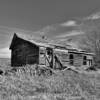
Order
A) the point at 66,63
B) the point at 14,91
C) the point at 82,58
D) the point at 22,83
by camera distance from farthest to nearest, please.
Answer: the point at 82,58 < the point at 66,63 < the point at 22,83 < the point at 14,91

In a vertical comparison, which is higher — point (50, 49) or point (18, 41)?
point (18, 41)

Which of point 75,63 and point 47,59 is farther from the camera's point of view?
point 75,63

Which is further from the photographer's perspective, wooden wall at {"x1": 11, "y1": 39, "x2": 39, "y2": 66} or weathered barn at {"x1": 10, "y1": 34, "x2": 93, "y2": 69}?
wooden wall at {"x1": 11, "y1": 39, "x2": 39, "y2": 66}

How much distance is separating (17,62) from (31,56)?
3710 millimetres

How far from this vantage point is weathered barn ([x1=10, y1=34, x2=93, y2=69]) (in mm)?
18203

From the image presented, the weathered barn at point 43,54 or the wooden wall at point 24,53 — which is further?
the wooden wall at point 24,53

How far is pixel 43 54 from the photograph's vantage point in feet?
60.0

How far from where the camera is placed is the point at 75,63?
74.3ft

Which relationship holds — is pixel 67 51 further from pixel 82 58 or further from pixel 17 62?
pixel 17 62

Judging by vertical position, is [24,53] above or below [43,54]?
above

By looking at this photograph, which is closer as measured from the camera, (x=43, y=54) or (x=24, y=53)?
(x=43, y=54)

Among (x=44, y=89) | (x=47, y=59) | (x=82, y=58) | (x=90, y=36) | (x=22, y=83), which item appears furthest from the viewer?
(x=90, y=36)

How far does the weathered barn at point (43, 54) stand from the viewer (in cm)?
1820

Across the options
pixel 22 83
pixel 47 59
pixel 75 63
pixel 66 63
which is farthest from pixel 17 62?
pixel 22 83
